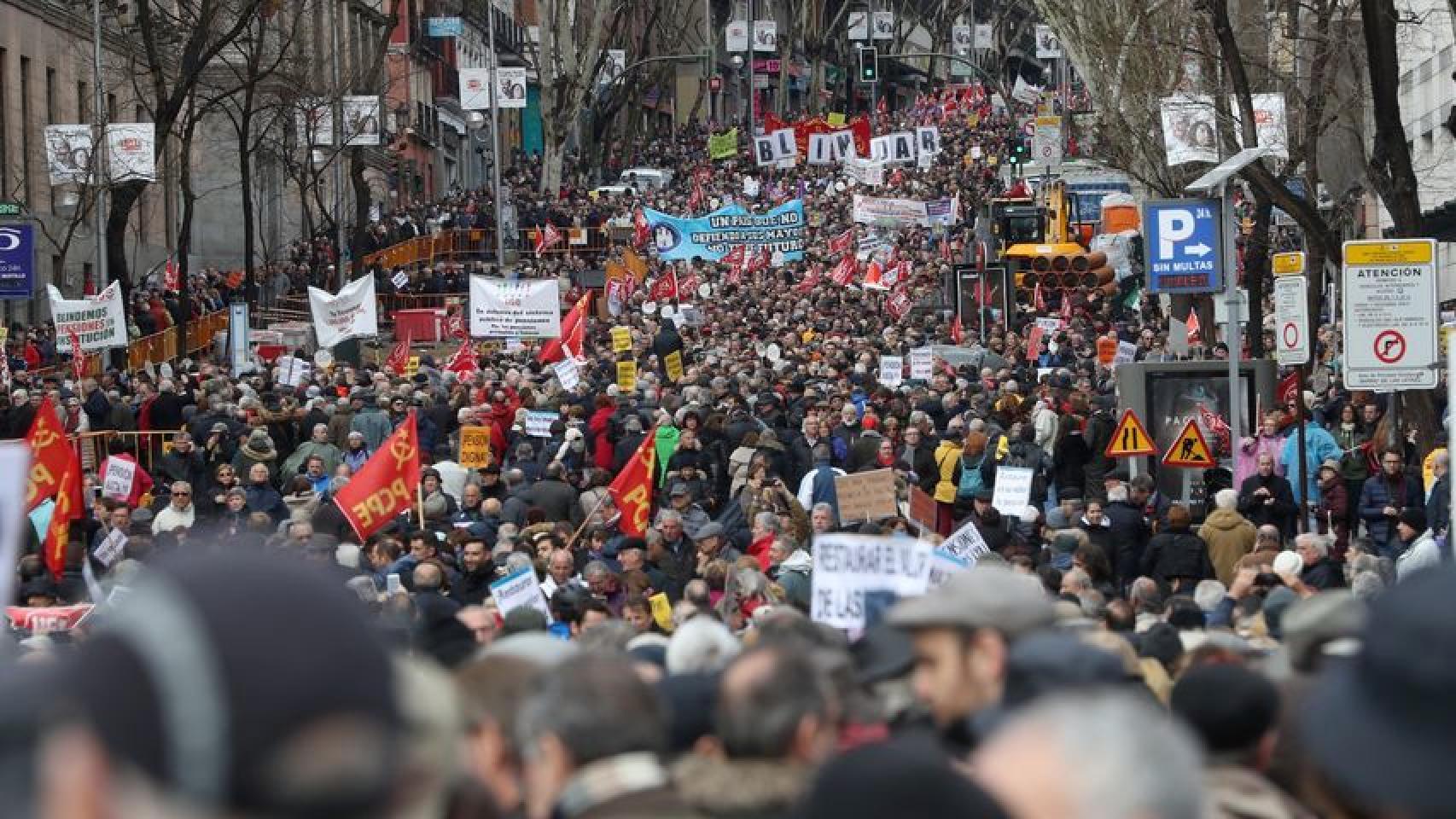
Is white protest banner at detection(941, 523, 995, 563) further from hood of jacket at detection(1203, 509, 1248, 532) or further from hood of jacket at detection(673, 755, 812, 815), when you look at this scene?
hood of jacket at detection(673, 755, 812, 815)

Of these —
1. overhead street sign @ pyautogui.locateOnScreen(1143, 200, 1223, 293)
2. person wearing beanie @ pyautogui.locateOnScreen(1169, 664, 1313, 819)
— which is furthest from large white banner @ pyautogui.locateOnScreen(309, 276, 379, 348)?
person wearing beanie @ pyautogui.locateOnScreen(1169, 664, 1313, 819)

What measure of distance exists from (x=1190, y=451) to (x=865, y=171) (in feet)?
150

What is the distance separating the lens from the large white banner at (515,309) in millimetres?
30188

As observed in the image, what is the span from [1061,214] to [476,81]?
16934 mm

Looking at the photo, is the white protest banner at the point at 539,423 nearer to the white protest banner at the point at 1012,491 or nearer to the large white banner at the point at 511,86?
the white protest banner at the point at 1012,491

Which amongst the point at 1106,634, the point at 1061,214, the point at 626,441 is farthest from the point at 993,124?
the point at 1106,634

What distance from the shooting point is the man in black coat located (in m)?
18.4

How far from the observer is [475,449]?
2141 centimetres

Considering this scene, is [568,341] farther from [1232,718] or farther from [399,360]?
[1232,718]

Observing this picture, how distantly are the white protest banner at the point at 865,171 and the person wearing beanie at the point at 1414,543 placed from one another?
47.7 metres

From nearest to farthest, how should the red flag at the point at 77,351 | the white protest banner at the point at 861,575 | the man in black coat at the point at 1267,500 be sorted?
the white protest banner at the point at 861,575, the man in black coat at the point at 1267,500, the red flag at the point at 77,351

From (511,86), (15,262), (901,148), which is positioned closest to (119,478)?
(15,262)

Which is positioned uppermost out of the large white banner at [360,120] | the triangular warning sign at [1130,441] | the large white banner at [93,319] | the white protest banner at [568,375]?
Answer: the large white banner at [360,120]

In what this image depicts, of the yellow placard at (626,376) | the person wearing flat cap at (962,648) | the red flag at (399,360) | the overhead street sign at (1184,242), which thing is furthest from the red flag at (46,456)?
the red flag at (399,360)
